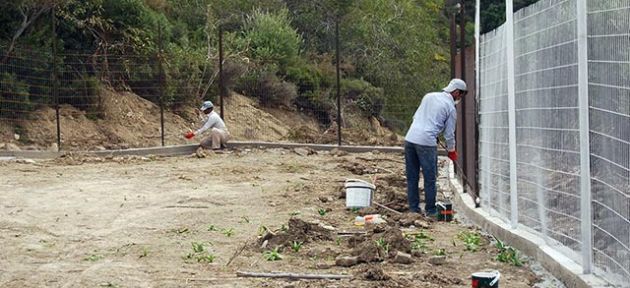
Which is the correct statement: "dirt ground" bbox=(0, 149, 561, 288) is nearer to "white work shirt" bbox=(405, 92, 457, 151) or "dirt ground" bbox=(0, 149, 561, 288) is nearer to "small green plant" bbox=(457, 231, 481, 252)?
"small green plant" bbox=(457, 231, 481, 252)

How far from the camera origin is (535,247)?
7.36 meters

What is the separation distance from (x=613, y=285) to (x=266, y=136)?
18.8 meters

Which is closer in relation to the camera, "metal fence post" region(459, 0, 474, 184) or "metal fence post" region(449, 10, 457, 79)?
"metal fence post" region(459, 0, 474, 184)

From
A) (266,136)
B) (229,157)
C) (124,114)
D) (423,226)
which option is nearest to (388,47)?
(266,136)

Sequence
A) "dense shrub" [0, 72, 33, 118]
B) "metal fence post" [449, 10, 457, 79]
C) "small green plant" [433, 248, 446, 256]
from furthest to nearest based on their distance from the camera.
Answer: "dense shrub" [0, 72, 33, 118], "metal fence post" [449, 10, 457, 79], "small green plant" [433, 248, 446, 256]

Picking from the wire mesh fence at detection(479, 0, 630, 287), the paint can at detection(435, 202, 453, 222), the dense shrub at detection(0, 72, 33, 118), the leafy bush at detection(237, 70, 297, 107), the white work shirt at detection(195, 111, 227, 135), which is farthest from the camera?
the leafy bush at detection(237, 70, 297, 107)

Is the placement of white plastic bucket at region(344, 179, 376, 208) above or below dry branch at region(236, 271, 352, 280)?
above

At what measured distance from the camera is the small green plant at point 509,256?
746 cm

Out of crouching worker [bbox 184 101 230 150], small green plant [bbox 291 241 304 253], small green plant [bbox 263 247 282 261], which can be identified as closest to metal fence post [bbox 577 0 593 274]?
small green plant [bbox 263 247 282 261]

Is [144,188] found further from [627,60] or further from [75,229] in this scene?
[627,60]

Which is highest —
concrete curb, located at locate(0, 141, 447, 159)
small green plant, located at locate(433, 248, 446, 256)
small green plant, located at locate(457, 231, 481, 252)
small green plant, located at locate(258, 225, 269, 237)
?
concrete curb, located at locate(0, 141, 447, 159)

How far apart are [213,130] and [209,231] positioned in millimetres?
10212

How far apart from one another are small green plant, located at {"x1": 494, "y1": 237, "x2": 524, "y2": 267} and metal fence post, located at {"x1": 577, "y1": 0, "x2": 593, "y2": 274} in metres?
1.30

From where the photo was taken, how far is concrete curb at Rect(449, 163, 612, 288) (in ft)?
19.9
